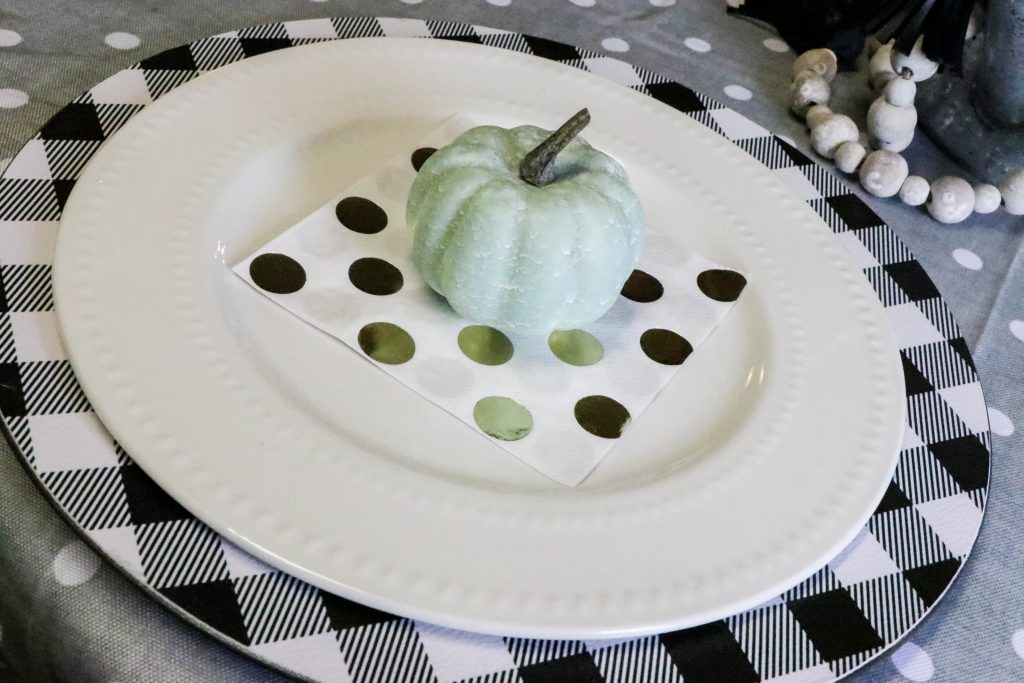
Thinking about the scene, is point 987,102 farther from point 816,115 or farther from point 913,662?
point 913,662

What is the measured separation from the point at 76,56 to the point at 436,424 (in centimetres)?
48

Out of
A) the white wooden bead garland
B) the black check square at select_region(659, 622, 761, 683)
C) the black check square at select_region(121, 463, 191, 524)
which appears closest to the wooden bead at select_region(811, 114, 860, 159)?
the white wooden bead garland

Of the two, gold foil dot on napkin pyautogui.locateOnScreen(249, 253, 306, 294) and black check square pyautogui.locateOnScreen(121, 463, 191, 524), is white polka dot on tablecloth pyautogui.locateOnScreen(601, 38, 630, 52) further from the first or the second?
black check square pyautogui.locateOnScreen(121, 463, 191, 524)

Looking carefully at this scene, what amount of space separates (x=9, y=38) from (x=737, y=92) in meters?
0.67

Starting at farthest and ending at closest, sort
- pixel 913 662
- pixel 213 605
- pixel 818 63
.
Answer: pixel 818 63
pixel 913 662
pixel 213 605

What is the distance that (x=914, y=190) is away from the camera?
88 centimetres

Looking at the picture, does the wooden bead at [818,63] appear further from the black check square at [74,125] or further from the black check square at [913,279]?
the black check square at [74,125]

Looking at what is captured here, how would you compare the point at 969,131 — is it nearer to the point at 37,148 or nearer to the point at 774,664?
the point at 774,664

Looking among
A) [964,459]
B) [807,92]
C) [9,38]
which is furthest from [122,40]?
[964,459]

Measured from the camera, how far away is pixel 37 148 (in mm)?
650

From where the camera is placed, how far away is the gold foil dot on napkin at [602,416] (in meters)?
0.60

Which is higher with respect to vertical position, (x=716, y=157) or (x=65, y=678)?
(x=716, y=157)

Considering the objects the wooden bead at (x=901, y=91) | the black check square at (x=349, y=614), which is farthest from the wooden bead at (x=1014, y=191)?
the black check square at (x=349, y=614)

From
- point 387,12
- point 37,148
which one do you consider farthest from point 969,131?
point 37,148
